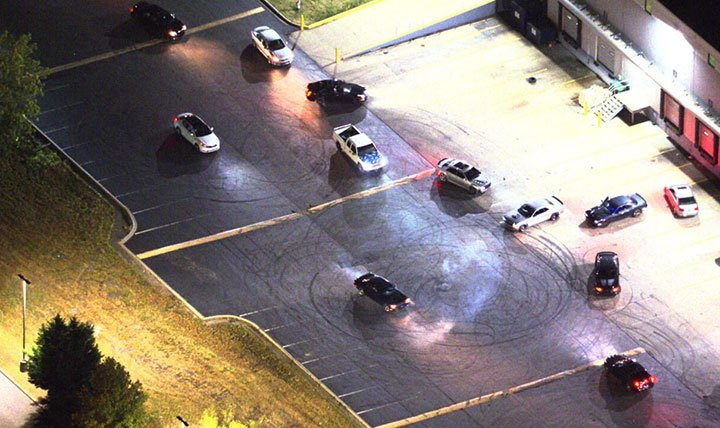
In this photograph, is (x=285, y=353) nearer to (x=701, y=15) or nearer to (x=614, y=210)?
(x=614, y=210)

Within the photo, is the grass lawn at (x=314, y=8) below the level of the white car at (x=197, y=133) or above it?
below

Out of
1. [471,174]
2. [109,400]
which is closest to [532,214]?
[471,174]

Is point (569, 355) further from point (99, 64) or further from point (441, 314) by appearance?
point (99, 64)

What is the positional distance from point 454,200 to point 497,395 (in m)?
20.3

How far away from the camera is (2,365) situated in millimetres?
113625

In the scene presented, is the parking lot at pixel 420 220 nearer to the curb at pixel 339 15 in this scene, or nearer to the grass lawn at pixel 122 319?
the grass lawn at pixel 122 319

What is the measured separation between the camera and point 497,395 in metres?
112

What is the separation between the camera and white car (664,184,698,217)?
125000mm

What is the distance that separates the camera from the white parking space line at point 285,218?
4887 inches

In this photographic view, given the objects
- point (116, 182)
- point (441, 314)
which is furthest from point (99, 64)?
point (441, 314)

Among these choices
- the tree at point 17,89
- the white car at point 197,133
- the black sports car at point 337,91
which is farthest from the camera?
the black sports car at point 337,91

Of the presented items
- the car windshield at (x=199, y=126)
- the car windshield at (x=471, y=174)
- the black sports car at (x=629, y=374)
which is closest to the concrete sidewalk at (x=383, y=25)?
the car windshield at (x=199, y=126)

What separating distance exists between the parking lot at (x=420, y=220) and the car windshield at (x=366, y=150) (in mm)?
1644

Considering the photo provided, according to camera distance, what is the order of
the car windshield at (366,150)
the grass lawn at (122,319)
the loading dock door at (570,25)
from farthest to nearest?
the loading dock door at (570,25)
the car windshield at (366,150)
the grass lawn at (122,319)
